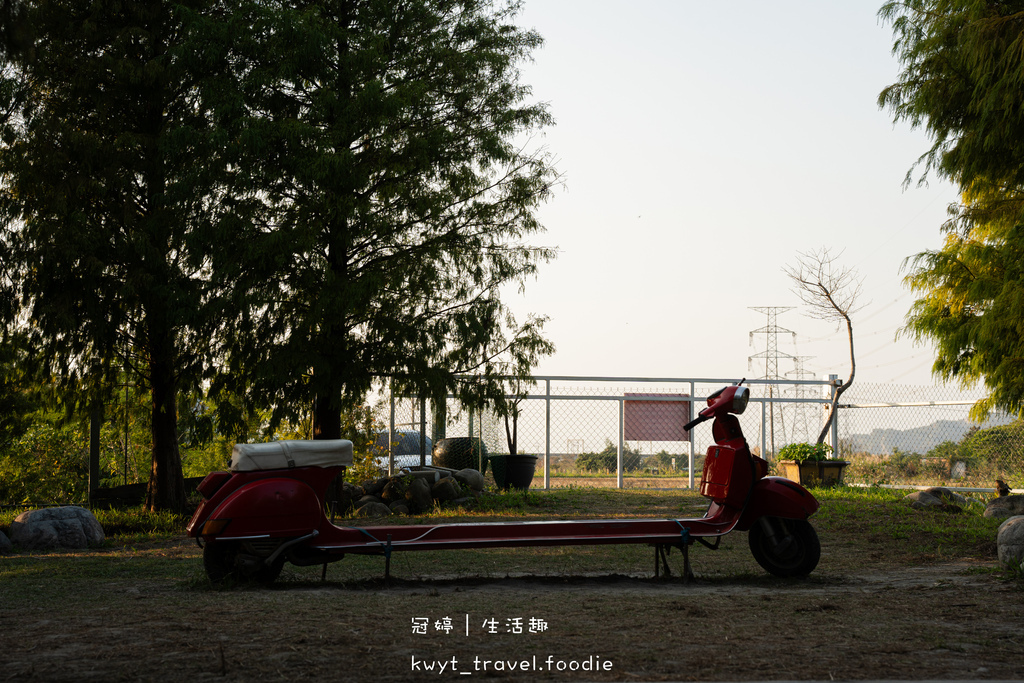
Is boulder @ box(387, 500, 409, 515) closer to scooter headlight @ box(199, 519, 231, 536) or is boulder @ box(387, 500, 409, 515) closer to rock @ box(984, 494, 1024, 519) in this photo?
scooter headlight @ box(199, 519, 231, 536)

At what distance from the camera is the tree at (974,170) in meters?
6.99

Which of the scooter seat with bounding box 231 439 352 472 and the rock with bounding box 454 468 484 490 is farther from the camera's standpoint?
the rock with bounding box 454 468 484 490

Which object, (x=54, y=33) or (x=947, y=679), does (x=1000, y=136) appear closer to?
(x=947, y=679)

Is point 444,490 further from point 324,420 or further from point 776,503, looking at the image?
point 776,503

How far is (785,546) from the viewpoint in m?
5.63

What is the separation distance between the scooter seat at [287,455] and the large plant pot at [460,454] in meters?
7.89

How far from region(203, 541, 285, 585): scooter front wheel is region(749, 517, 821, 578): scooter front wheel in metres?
3.04

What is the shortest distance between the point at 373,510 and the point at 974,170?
715cm

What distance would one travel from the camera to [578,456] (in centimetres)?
1529

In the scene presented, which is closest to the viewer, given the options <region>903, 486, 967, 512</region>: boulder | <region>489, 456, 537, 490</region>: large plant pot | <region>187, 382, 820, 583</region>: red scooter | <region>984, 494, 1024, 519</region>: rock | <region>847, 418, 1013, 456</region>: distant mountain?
<region>187, 382, 820, 583</region>: red scooter

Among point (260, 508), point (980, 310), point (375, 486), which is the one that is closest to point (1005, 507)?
point (980, 310)

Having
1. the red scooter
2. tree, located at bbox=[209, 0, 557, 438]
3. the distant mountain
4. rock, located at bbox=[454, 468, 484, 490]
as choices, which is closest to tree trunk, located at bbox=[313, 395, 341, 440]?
tree, located at bbox=[209, 0, 557, 438]

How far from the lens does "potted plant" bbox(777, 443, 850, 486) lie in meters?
13.0

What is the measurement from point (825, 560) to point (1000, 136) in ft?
12.3
